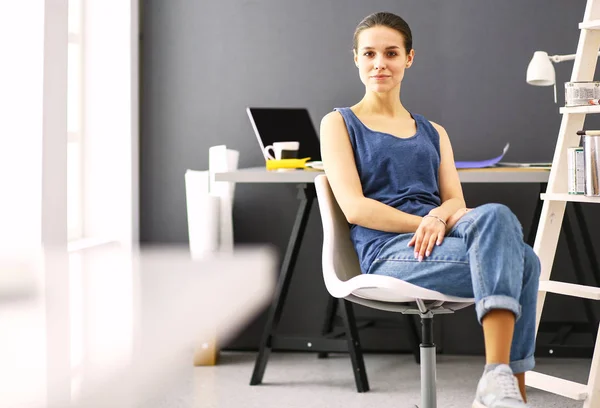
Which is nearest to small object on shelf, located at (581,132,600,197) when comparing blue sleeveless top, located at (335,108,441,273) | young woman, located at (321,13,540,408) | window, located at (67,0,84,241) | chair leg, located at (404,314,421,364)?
young woman, located at (321,13,540,408)

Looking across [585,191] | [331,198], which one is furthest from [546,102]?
[331,198]

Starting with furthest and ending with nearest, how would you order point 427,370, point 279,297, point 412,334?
point 412,334, point 279,297, point 427,370

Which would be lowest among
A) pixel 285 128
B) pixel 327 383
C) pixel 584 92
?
pixel 327 383

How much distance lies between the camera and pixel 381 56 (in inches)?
82.0

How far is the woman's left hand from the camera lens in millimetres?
1795

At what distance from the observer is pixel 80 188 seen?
11.1 ft

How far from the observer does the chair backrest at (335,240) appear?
6.59 ft

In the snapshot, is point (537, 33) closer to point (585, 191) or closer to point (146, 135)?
point (585, 191)

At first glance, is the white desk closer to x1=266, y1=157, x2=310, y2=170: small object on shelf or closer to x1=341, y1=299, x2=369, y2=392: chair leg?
x1=266, y1=157, x2=310, y2=170: small object on shelf

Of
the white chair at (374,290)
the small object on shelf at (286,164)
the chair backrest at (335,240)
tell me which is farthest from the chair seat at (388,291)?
the small object on shelf at (286,164)

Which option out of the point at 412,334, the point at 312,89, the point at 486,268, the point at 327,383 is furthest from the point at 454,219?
the point at 312,89

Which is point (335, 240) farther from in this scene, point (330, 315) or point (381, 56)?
point (330, 315)

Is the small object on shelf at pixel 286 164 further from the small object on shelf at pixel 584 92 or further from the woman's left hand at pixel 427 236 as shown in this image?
the woman's left hand at pixel 427 236

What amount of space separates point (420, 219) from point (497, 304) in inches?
14.9
